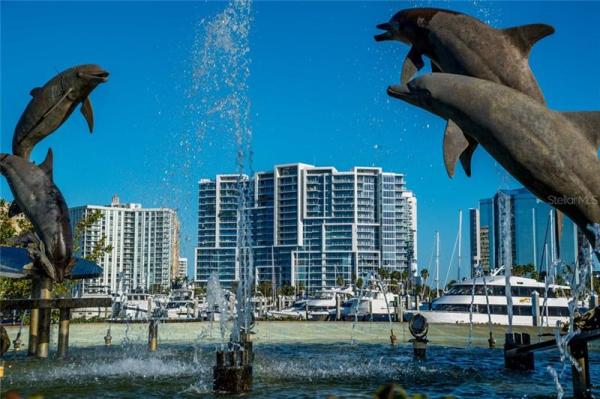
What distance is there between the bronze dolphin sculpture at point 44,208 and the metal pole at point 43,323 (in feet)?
7.01

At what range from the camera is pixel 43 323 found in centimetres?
1639

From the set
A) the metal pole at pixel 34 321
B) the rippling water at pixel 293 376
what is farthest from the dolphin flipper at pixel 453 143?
the metal pole at pixel 34 321

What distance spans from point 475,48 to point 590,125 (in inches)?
75.3

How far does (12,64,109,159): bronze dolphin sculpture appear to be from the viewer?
14.3 meters

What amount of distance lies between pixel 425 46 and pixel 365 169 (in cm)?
14193

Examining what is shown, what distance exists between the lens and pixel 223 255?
145 meters

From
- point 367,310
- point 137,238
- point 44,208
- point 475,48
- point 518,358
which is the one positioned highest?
point 137,238

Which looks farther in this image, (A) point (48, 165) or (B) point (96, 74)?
(B) point (96, 74)

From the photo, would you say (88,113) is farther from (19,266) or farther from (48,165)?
(19,266)

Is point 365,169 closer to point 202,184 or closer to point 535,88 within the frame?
point 202,184

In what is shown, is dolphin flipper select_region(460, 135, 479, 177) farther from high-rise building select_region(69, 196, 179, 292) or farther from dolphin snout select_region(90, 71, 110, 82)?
high-rise building select_region(69, 196, 179, 292)

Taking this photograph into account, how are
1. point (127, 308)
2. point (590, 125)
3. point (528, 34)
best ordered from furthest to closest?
point (127, 308) → point (528, 34) → point (590, 125)

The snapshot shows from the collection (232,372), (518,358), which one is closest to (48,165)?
(232,372)

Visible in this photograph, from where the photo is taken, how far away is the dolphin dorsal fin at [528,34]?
8516 mm
